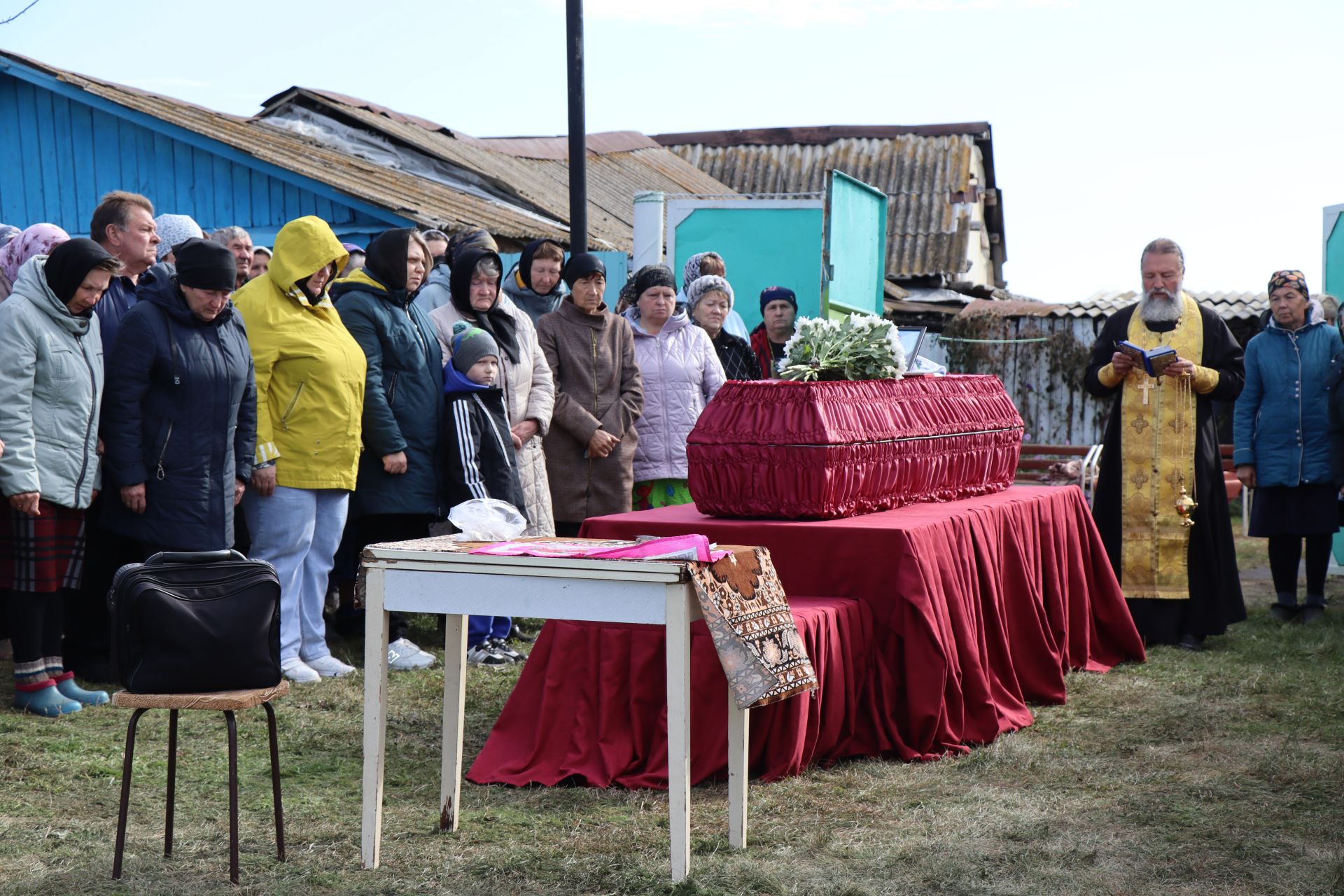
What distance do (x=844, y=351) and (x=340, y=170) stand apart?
9168 mm

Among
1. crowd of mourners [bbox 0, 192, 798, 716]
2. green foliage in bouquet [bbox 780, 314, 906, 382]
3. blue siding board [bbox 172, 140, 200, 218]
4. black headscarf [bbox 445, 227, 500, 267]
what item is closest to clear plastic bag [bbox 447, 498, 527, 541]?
green foliage in bouquet [bbox 780, 314, 906, 382]

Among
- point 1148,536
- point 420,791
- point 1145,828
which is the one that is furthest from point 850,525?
point 1148,536

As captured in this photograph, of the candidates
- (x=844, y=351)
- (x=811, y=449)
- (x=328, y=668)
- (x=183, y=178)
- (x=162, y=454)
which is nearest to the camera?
(x=811, y=449)

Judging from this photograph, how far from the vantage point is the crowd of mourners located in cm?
535

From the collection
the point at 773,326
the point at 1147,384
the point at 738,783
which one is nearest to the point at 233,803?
the point at 738,783

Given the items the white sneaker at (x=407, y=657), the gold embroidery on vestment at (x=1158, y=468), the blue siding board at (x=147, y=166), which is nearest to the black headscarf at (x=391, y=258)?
the white sneaker at (x=407, y=657)

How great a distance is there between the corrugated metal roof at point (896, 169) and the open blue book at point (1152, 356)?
1491 cm

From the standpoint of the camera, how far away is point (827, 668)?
4.53 metres

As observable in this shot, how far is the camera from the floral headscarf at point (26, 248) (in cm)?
574

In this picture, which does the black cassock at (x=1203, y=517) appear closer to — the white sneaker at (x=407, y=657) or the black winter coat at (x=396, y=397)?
the black winter coat at (x=396, y=397)

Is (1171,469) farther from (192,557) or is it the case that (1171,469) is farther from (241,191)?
(241,191)

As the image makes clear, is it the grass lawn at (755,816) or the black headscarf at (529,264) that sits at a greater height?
the black headscarf at (529,264)

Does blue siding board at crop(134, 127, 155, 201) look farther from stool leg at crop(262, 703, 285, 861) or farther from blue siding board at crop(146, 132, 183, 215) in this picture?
stool leg at crop(262, 703, 285, 861)

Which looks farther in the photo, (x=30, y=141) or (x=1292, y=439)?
(x=30, y=141)
